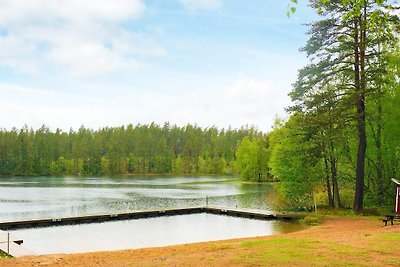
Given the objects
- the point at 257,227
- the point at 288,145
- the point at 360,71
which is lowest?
the point at 257,227

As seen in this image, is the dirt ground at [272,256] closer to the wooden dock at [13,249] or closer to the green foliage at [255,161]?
the wooden dock at [13,249]

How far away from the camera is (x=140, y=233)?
2497 cm

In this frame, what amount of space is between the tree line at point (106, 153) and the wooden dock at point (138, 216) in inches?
3512

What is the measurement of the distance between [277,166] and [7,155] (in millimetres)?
96733

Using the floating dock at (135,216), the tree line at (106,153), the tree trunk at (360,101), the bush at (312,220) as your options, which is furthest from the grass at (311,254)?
the tree line at (106,153)

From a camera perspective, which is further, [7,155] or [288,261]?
[7,155]

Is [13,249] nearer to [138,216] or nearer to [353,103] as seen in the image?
[138,216]

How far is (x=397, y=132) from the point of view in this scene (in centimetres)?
2708

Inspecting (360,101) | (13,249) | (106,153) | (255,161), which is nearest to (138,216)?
(13,249)

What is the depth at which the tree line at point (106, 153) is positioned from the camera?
113375mm

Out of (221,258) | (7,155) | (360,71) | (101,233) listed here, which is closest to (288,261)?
(221,258)

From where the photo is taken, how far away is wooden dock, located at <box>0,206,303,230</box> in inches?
1049

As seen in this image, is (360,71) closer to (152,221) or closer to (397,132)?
(397,132)

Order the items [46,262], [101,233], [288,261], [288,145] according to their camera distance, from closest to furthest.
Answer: [288,261] < [46,262] < [101,233] < [288,145]
